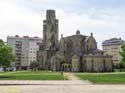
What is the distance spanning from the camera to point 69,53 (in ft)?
499

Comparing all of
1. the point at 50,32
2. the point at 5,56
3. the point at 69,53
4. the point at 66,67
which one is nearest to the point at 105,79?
the point at 5,56

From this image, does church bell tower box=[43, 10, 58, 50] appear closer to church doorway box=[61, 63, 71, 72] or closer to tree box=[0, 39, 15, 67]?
church doorway box=[61, 63, 71, 72]

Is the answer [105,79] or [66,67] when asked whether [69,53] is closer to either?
[66,67]

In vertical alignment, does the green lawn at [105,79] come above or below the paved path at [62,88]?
above

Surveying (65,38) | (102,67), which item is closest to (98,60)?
(102,67)

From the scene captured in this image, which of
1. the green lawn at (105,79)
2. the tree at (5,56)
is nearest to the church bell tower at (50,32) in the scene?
the tree at (5,56)

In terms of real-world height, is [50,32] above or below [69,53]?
above

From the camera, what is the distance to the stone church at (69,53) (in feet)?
442

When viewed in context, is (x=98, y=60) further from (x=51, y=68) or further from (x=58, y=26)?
(x=58, y=26)

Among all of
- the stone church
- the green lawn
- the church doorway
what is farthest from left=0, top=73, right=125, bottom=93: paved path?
the church doorway

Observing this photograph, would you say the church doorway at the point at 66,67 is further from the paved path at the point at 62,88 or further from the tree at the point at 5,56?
the paved path at the point at 62,88

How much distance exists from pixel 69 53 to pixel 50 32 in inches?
653

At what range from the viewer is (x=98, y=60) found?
5285 inches

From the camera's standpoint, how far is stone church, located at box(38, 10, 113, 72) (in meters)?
135
